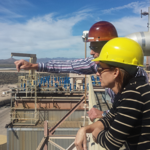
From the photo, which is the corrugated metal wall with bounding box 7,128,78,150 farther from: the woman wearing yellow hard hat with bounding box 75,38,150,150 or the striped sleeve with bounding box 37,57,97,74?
the woman wearing yellow hard hat with bounding box 75,38,150,150

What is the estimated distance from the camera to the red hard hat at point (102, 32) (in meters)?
3.45

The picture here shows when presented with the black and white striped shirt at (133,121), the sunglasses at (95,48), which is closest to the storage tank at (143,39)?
the sunglasses at (95,48)

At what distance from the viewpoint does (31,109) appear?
16.1m

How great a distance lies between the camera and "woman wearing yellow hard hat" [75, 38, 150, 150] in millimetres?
1381

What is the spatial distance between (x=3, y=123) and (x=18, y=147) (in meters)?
13.5

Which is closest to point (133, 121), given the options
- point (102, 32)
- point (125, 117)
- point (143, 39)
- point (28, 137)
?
point (125, 117)

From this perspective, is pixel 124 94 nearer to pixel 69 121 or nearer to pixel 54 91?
pixel 69 121

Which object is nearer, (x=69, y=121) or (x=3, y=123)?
(x=69, y=121)

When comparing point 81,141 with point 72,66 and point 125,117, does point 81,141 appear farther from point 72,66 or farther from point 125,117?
point 72,66

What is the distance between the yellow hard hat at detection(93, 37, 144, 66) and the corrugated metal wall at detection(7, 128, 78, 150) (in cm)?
1329

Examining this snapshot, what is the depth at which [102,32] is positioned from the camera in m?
3.45

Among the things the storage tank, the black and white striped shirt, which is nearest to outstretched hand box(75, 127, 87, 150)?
the black and white striped shirt

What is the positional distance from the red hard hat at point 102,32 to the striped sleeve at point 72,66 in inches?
26.3

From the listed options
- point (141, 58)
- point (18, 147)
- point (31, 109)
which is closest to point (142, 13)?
point (31, 109)
